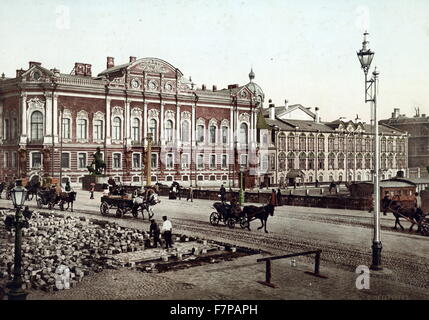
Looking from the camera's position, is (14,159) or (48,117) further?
(48,117)


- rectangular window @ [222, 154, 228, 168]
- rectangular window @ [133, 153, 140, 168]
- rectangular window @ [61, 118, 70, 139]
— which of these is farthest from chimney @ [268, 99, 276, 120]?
rectangular window @ [61, 118, 70, 139]

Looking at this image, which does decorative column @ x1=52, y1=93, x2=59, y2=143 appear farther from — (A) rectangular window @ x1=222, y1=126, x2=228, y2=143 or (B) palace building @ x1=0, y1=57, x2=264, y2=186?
(A) rectangular window @ x1=222, y1=126, x2=228, y2=143

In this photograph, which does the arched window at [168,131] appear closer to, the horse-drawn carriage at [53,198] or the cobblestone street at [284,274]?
the horse-drawn carriage at [53,198]

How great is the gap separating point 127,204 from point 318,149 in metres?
40.2

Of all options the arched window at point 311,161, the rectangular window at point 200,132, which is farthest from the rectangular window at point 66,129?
the arched window at point 311,161

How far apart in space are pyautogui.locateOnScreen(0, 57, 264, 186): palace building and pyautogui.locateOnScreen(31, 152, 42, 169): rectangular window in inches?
3.0

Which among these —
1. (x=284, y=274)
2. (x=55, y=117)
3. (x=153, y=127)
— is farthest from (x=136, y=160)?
(x=284, y=274)

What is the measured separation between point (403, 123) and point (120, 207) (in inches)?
1131

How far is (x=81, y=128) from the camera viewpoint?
41.5m

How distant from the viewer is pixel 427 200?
21.2 meters

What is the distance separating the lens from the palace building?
38.5m

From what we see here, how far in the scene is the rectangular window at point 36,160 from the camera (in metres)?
38.3

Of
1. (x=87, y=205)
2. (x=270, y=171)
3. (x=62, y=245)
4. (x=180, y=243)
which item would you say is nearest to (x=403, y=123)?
(x=270, y=171)

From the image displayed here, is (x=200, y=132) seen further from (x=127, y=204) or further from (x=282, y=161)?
(x=127, y=204)
